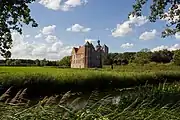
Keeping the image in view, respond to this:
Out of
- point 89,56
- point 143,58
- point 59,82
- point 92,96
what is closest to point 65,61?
point 89,56

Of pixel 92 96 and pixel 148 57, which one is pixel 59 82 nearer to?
pixel 92 96

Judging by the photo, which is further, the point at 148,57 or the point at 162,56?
the point at 162,56

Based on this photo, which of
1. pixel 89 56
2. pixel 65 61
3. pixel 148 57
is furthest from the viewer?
pixel 65 61

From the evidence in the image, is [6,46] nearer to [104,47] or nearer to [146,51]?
[146,51]

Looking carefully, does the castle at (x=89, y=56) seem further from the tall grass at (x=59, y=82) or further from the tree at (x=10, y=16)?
the tree at (x=10, y=16)

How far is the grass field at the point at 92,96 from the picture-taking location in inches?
162

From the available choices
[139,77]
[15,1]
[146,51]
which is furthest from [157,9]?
[146,51]

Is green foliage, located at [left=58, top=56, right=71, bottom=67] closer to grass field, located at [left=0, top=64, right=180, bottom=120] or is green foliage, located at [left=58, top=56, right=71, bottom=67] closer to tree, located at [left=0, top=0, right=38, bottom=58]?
grass field, located at [left=0, top=64, right=180, bottom=120]

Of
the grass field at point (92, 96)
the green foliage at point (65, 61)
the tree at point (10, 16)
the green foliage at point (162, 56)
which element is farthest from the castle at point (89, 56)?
the tree at point (10, 16)

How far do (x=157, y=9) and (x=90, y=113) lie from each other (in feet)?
53.3

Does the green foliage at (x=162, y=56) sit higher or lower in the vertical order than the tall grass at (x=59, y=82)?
higher

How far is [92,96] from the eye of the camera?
5188 millimetres

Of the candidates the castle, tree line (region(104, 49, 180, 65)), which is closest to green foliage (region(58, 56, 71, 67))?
the castle

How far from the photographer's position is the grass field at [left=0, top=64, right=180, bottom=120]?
13.5 feet
